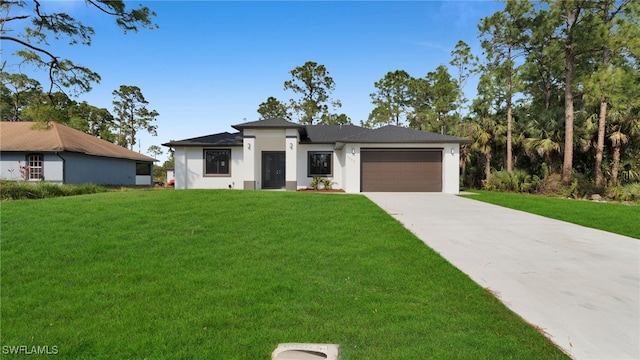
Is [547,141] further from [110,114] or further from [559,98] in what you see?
[110,114]

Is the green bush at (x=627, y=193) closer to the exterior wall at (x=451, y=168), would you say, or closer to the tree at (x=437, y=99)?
the exterior wall at (x=451, y=168)

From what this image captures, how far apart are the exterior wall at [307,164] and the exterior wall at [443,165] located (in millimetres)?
1481

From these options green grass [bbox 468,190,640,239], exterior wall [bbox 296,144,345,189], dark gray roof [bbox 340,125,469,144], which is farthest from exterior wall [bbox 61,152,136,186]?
green grass [bbox 468,190,640,239]

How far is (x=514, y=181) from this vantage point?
18250mm

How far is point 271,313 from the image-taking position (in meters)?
3.16

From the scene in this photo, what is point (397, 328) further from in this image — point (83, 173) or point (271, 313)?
point (83, 173)

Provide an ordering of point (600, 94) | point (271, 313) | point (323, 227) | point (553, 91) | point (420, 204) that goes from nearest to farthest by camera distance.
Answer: point (271, 313), point (323, 227), point (420, 204), point (600, 94), point (553, 91)

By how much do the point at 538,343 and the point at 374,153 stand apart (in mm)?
14131

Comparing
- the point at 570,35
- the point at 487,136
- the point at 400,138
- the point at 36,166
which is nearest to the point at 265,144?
the point at 400,138

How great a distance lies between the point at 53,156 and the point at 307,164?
15.7m

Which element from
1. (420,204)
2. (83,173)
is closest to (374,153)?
(420,204)

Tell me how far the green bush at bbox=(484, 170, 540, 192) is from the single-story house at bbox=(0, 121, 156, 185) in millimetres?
26683

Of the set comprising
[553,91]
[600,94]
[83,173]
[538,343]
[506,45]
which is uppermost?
[506,45]

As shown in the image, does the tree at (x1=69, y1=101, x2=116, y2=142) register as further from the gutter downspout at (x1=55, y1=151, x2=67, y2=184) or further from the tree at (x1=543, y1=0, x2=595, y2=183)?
the tree at (x1=543, y1=0, x2=595, y2=183)
